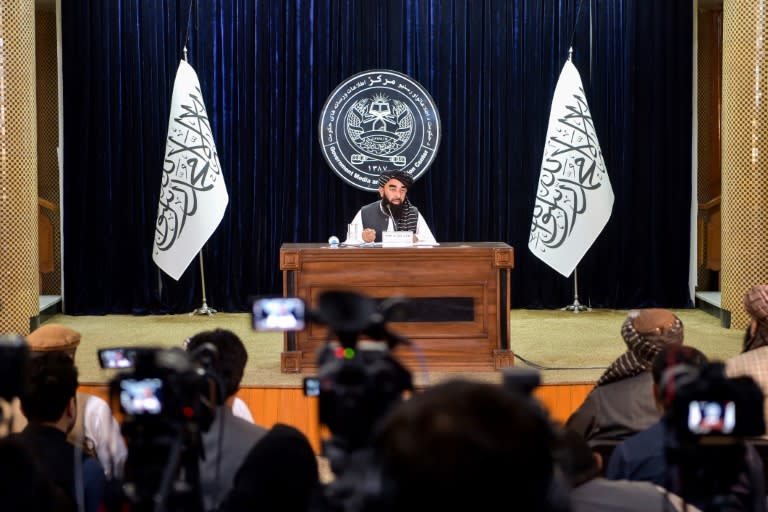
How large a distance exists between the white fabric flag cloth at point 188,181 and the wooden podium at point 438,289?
2057 millimetres

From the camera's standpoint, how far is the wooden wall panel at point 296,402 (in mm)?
5285

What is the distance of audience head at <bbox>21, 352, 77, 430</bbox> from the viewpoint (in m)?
2.51

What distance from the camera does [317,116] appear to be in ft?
28.0

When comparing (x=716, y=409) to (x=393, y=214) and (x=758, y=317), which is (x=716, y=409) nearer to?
(x=758, y=317)

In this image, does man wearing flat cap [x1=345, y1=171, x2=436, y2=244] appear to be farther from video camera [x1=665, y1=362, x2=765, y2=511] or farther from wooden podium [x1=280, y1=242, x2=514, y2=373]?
video camera [x1=665, y1=362, x2=765, y2=511]

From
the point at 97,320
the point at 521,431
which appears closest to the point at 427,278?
the point at 97,320

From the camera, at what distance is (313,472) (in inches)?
81.0

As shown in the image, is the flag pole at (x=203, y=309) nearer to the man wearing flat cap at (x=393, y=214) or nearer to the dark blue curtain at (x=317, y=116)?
the dark blue curtain at (x=317, y=116)

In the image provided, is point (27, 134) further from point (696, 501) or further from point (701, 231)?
point (696, 501)

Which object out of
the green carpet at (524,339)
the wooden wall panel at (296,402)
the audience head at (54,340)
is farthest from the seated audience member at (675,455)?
the green carpet at (524,339)

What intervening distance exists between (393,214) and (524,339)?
3.96 feet

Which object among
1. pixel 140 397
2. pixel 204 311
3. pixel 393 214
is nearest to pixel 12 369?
pixel 140 397

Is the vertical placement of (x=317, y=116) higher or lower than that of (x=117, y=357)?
higher

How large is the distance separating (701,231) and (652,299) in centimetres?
77
